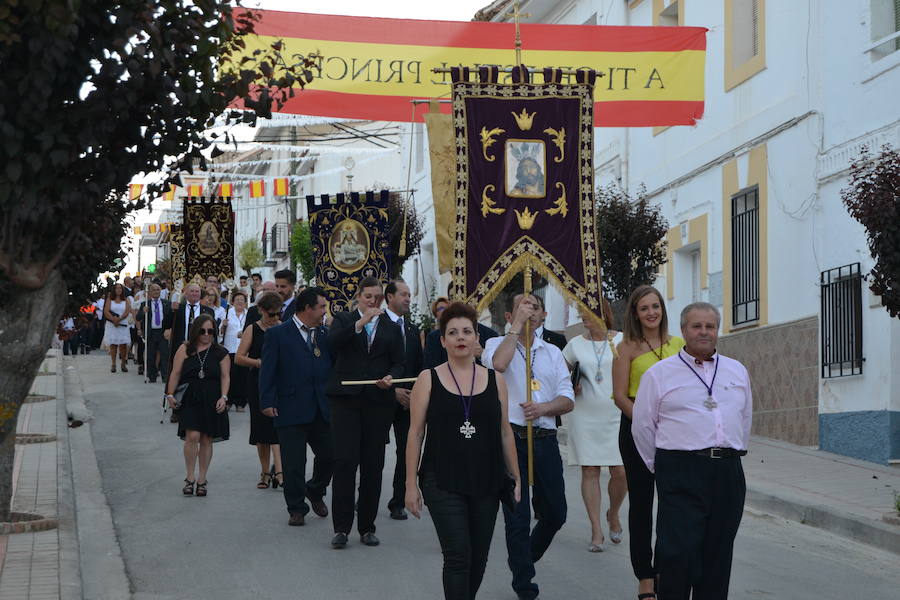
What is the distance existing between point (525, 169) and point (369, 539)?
3.44 metres

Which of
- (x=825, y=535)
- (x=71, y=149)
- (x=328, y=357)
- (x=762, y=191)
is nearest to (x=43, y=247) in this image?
(x=71, y=149)

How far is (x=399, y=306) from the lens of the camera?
1115 centimetres

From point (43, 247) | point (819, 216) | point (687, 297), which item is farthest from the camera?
point (687, 297)

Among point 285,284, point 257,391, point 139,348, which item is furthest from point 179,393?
point 139,348

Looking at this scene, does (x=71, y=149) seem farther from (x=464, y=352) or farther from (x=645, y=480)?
(x=645, y=480)

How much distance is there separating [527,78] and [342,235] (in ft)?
24.9

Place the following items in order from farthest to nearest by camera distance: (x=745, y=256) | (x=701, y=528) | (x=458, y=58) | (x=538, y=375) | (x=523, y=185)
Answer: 1. (x=745, y=256)
2. (x=458, y=58)
3. (x=523, y=185)
4. (x=538, y=375)
5. (x=701, y=528)

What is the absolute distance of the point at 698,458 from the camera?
667 cm

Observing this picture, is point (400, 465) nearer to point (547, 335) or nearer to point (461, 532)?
point (547, 335)

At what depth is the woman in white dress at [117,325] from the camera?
2777cm

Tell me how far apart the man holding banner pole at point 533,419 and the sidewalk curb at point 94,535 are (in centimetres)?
246

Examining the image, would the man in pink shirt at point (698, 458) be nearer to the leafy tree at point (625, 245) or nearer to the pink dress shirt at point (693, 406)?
the pink dress shirt at point (693, 406)

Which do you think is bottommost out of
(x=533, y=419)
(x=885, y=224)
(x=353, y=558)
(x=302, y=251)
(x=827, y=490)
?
(x=353, y=558)

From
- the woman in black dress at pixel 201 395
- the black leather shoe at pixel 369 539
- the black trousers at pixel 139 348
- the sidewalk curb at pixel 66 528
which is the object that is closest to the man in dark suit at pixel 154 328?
the black trousers at pixel 139 348
